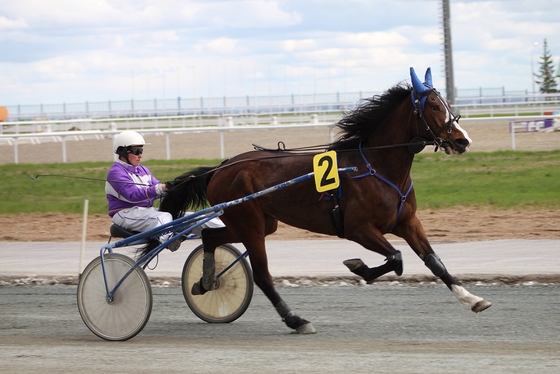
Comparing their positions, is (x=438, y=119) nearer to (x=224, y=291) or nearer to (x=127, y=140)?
(x=224, y=291)

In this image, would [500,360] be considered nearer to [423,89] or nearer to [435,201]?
[423,89]

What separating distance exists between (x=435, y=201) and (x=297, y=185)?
7859 millimetres

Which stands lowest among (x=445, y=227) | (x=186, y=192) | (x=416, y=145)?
(x=445, y=227)

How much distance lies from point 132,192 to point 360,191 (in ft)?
6.20

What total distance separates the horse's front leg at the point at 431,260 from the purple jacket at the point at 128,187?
80.4 inches

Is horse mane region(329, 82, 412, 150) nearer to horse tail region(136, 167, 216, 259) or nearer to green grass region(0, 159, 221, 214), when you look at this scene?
horse tail region(136, 167, 216, 259)

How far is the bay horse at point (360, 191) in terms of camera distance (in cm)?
655

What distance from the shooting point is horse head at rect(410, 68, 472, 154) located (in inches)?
256

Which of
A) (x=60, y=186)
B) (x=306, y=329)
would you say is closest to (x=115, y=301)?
(x=306, y=329)

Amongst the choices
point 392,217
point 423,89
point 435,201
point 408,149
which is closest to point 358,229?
point 392,217

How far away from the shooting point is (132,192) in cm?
735

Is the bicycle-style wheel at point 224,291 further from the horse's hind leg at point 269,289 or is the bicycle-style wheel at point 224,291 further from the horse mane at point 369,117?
the horse mane at point 369,117

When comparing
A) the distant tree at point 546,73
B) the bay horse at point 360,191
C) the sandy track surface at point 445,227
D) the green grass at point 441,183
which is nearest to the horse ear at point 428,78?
the bay horse at point 360,191

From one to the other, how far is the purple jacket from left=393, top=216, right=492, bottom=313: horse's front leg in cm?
204
